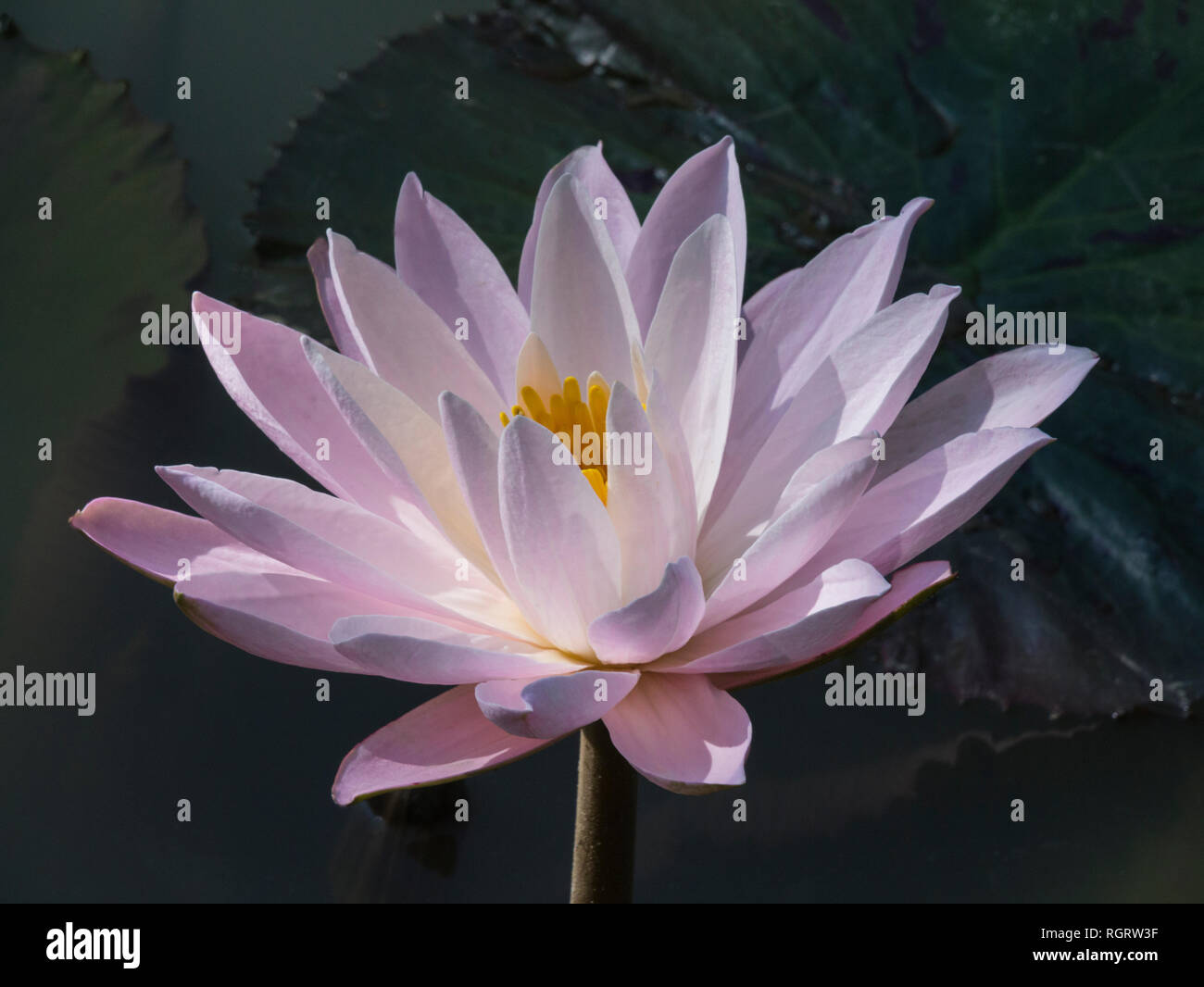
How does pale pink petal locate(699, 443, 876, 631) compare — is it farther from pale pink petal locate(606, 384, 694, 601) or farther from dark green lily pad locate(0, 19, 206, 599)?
dark green lily pad locate(0, 19, 206, 599)

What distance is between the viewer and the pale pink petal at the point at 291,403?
2.64 ft

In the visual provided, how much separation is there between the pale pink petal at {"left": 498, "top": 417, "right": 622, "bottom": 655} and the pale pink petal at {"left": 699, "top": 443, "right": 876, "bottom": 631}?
0.08 m

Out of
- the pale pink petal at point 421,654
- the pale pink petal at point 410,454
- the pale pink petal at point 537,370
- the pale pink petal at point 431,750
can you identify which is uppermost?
the pale pink petal at point 537,370

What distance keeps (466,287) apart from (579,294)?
0.12 metres

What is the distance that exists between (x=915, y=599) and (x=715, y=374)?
9.5 inches

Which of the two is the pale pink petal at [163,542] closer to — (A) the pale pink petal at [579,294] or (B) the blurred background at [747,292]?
(A) the pale pink petal at [579,294]

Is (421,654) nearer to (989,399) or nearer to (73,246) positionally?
(989,399)

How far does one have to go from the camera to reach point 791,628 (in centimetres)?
63

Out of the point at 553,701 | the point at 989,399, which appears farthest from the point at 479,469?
the point at 989,399

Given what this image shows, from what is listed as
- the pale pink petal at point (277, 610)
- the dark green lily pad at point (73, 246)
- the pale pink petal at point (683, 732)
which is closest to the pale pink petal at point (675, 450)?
the pale pink petal at point (683, 732)

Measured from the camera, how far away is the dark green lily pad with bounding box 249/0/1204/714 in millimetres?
1257

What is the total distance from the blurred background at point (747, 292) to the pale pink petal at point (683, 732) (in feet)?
1.72
